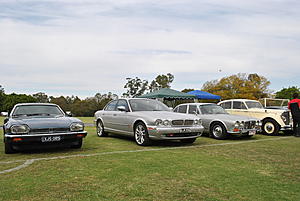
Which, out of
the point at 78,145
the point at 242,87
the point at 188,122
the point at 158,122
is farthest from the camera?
the point at 242,87

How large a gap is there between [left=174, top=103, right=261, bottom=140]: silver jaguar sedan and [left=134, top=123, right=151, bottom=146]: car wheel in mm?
3422

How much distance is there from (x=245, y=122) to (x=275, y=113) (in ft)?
10.1

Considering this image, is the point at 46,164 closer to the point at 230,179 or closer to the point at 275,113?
the point at 230,179

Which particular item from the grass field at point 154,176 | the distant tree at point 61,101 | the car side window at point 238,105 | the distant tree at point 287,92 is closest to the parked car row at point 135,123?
the car side window at point 238,105

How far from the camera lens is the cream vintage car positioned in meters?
12.5

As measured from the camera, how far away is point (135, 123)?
895 cm

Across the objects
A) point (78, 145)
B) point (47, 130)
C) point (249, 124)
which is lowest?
point (78, 145)

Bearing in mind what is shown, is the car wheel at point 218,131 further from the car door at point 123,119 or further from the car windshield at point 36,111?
the car windshield at point 36,111

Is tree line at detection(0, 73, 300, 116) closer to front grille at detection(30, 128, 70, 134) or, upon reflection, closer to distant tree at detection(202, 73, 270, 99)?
distant tree at detection(202, 73, 270, 99)

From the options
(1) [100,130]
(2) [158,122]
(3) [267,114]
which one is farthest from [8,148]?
(3) [267,114]

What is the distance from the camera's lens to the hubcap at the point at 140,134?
8.56m

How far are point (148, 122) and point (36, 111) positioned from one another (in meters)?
3.10

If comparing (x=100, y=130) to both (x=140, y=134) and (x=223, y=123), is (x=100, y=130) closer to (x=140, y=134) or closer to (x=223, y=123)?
(x=140, y=134)

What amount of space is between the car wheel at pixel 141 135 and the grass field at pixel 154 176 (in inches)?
51.9
